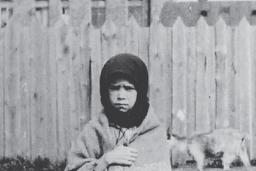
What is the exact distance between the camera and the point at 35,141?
775cm

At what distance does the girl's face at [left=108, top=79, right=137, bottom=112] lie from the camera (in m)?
3.36

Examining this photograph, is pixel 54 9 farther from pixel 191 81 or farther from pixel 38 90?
pixel 191 81

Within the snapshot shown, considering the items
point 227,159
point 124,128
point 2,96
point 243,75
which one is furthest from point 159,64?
point 124,128

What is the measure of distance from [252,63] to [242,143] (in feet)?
3.30

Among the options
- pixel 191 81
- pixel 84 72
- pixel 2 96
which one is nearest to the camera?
pixel 191 81

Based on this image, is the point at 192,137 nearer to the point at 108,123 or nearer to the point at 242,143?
the point at 242,143

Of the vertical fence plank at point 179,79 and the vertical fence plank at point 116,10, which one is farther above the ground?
the vertical fence plank at point 116,10

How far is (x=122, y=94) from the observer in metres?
3.35

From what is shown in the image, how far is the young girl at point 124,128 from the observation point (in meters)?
3.34

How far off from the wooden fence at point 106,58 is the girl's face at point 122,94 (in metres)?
4.02

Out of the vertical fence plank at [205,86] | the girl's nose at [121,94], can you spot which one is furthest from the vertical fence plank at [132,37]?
the girl's nose at [121,94]

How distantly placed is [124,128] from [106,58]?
165 inches

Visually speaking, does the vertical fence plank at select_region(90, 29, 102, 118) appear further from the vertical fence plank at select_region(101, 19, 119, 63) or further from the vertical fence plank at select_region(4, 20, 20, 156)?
the vertical fence plank at select_region(4, 20, 20, 156)

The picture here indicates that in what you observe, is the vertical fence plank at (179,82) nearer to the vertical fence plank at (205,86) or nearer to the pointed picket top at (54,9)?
the vertical fence plank at (205,86)
